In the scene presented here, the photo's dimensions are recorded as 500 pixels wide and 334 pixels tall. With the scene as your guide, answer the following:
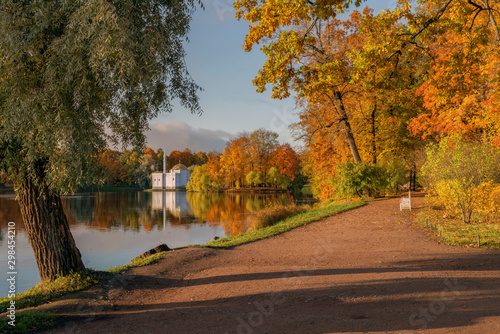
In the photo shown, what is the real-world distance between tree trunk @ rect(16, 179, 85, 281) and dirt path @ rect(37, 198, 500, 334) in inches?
49.3

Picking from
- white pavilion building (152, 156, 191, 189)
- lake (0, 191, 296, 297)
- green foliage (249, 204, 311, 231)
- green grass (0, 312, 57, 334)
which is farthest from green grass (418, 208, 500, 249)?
white pavilion building (152, 156, 191, 189)

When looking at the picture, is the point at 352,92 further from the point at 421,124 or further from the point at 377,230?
the point at 377,230

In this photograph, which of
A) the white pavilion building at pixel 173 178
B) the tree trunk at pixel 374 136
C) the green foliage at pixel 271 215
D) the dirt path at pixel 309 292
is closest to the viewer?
the dirt path at pixel 309 292

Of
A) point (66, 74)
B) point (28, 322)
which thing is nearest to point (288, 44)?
point (66, 74)

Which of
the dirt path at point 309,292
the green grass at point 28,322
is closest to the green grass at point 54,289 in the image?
the dirt path at point 309,292

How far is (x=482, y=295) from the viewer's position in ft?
19.1

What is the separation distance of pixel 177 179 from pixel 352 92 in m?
84.9

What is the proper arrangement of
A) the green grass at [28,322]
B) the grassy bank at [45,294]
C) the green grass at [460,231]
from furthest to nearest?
the green grass at [460,231], the grassy bank at [45,294], the green grass at [28,322]

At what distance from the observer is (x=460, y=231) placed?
1149 cm

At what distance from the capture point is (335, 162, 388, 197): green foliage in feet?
70.4

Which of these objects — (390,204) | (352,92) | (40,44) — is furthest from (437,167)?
(40,44)

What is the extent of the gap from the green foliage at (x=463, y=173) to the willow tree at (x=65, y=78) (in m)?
10.6

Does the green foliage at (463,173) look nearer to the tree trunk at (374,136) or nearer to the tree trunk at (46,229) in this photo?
the tree trunk at (374,136)

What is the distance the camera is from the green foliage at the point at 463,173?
12453mm
